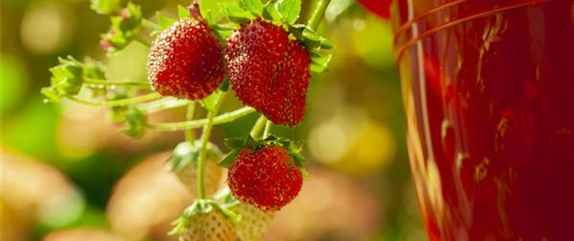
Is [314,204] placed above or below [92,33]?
below

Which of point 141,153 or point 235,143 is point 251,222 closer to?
point 235,143

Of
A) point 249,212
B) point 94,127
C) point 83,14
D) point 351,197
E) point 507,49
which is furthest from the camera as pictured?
point 83,14

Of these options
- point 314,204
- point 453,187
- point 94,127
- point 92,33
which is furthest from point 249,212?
point 92,33

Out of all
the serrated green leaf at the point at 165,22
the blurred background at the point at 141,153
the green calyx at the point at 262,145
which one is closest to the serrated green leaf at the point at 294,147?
the green calyx at the point at 262,145

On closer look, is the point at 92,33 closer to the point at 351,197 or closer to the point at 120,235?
the point at 120,235

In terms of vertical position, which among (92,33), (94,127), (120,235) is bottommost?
(120,235)

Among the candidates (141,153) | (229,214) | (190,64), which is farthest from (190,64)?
(141,153)

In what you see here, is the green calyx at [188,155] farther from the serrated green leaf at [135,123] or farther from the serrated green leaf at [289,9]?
the serrated green leaf at [289,9]

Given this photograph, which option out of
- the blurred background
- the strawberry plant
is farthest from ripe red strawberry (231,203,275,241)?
the blurred background
